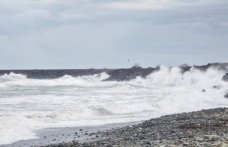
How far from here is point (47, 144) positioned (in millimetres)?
20562

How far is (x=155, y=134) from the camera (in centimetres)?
1992

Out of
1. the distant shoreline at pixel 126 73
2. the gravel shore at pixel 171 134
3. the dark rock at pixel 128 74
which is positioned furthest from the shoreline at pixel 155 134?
the dark rock at pixel 128 74

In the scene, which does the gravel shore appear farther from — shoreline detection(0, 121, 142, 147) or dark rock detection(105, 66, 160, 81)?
dark rock detection(105, 66, 160, 81)

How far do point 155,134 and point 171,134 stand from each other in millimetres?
650

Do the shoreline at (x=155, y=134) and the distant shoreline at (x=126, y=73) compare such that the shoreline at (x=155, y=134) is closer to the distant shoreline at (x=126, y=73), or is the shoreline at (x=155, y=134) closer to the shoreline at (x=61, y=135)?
the shoreline at (x=61, y=135)

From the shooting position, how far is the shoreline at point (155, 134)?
57.6 feet

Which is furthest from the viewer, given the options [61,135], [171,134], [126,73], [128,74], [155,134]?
[126,73]

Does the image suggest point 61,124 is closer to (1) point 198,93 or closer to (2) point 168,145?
(2) point 168,145

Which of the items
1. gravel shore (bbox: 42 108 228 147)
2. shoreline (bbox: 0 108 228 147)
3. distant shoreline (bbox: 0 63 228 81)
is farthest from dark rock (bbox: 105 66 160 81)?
gravel shore (bbox: 42 108 228 147)

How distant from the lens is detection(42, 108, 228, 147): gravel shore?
56.5 feet

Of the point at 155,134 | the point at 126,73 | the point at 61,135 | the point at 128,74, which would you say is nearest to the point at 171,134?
the point at 155,134

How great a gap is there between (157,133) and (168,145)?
11.9 ft

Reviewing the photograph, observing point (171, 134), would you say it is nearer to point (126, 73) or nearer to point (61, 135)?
point (61, 135)

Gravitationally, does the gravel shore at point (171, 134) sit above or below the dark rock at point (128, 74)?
below
